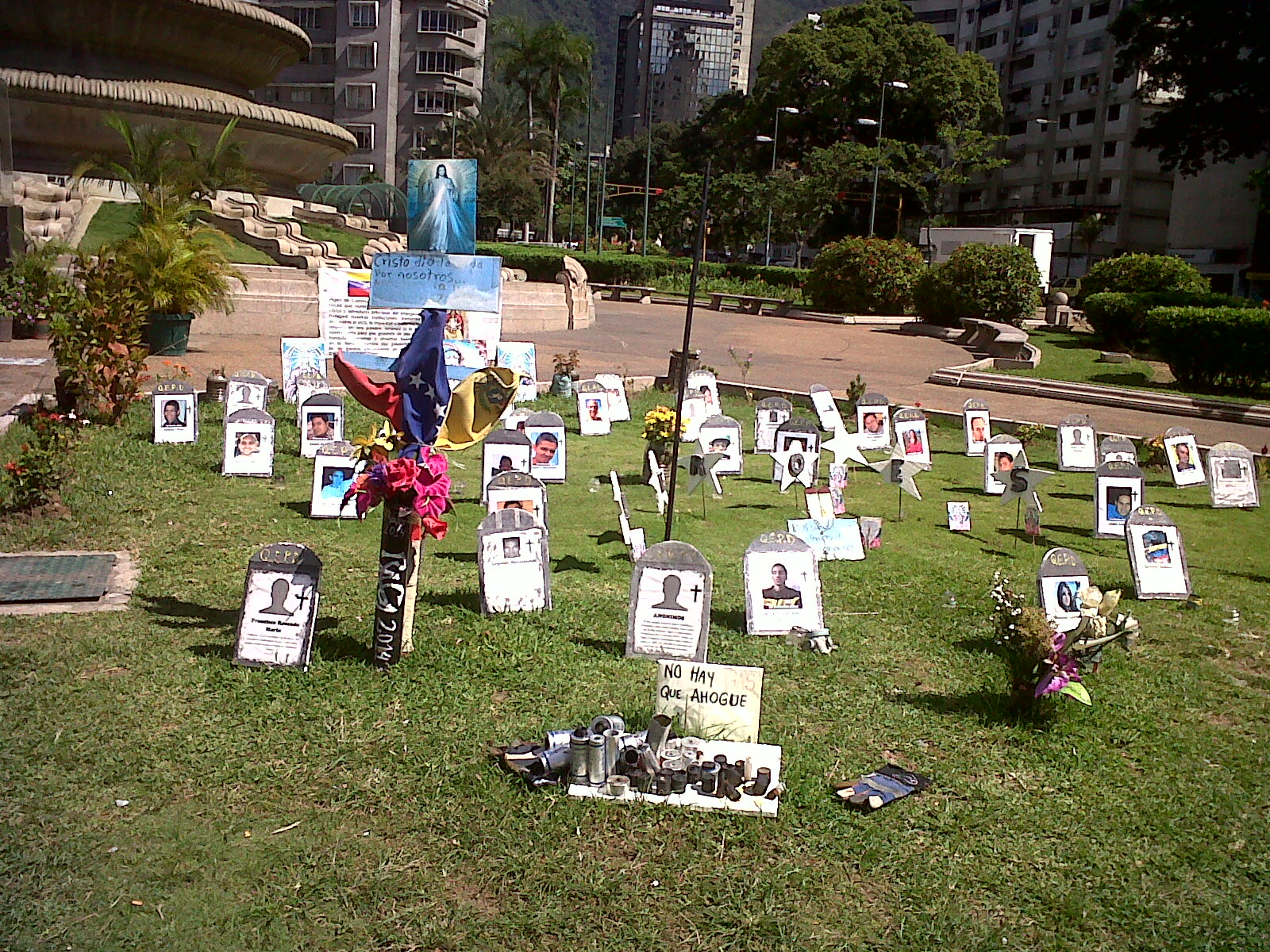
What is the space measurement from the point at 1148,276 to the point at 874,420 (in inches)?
749

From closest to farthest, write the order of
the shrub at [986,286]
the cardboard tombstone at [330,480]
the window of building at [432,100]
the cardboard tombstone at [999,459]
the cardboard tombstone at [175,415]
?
the cardboard tombstone at [330,480]
the cardboard tombstone at [999,459]
the cardboard tombstone at [175,415]
the shrub at [986,286]
the window of building at [432,100]

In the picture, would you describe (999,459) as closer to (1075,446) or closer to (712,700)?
(1075,446)

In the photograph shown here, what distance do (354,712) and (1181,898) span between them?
3.37m

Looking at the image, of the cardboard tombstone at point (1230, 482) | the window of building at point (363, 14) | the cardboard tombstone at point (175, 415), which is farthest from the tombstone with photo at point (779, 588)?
the window of building at point (363, 14)

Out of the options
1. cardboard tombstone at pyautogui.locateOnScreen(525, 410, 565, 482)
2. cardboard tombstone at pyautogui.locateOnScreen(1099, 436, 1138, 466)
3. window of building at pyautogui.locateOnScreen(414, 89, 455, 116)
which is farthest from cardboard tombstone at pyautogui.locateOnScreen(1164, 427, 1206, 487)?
window of building at pyautogui.locateOnScreen(414, 89, 455, 116)

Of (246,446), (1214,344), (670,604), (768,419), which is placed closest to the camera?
(670,604)

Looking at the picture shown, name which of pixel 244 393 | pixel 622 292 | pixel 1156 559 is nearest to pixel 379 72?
pixel 622 292

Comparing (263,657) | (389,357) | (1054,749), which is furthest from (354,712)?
(389,357)

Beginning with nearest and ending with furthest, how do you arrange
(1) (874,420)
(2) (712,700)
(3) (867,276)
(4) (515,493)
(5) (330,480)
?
(2) (712,700)
(4) (515,493)
(5) (330,480)
(1) (874,420)
(3) (867,276)

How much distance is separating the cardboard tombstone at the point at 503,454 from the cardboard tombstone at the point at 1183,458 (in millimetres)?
6763

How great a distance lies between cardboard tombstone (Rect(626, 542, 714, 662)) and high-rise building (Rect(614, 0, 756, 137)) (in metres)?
176

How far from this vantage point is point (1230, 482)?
10.9 meters

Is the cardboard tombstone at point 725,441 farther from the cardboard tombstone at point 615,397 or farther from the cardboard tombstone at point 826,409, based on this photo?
the cardboard tombstone at point 615,397

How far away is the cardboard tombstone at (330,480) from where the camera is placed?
28.0ft
